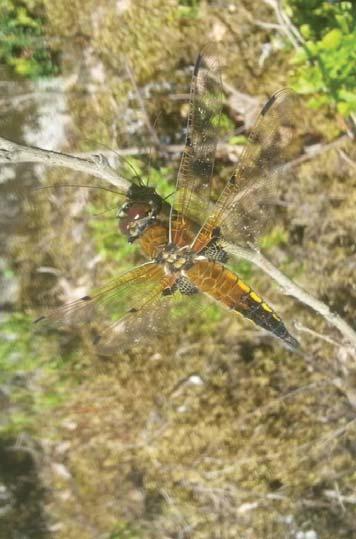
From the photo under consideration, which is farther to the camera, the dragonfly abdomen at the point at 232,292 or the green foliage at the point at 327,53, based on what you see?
the green foliage at the point at 327,53

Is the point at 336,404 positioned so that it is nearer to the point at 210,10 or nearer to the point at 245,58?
the point at 245,58

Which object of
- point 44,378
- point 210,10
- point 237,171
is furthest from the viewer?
point 44,378

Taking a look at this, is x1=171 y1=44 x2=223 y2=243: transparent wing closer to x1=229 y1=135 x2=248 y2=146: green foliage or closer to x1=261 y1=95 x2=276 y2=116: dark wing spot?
x1=261 y1=95 x2=276 y2=116: dark wing spot

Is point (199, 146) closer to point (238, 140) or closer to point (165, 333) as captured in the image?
point (238, 140)

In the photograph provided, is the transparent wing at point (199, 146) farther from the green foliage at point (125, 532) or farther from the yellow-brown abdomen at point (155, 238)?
the green foliage at point (125, 532)

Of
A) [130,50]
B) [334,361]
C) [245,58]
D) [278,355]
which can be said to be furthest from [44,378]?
[245,58]

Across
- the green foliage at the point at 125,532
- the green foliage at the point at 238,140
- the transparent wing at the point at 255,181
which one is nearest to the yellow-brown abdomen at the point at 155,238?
the transparent wing at the point at 255,181
